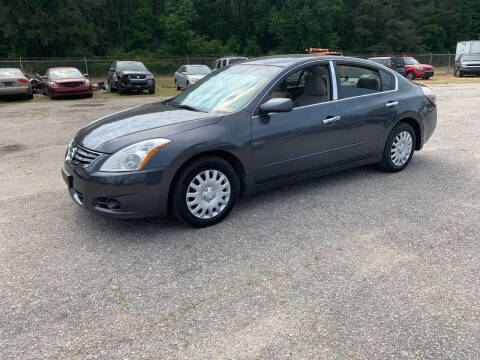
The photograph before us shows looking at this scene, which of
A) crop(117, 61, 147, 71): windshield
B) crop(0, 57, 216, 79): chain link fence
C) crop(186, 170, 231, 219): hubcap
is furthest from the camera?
crop(0, 57, 216, 79): chain link fence

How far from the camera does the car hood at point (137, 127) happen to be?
374 cm

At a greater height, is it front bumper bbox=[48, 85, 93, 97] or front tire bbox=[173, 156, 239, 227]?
front bumper bbox=[48, 85, 93, 97]

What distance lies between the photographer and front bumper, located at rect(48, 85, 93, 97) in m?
17.1

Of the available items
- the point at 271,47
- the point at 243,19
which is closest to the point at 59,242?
the point at 271,47

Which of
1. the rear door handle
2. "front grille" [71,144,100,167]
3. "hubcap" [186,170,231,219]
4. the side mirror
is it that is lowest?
"hubcap" [186,170,231,219]

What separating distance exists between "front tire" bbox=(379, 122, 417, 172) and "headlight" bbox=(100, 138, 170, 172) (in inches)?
128

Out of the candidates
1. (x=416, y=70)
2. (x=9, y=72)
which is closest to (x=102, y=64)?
(x=9, y=72)

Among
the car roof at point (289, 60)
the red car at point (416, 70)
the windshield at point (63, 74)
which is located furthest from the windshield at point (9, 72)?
the red car at point (416, 70)

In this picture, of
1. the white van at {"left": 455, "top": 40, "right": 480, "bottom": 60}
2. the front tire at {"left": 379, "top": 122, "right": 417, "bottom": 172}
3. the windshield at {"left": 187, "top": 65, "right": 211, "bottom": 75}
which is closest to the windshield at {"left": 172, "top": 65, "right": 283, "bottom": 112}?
the front tire at {"left": 379, "top": 122, "right": 417, "bottom": 172}

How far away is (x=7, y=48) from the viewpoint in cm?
4416

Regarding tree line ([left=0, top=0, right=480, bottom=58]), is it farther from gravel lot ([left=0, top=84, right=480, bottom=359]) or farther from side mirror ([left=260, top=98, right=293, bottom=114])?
gravel lot ([left=0, top=84, right=480, bottom=359])

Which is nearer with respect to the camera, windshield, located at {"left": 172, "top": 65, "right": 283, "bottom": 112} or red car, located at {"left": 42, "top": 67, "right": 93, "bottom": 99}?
windshield, located at {"left": 172, "top": 65, "right": 283, "bottom": 112}

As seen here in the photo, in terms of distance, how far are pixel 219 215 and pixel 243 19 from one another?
66.1 meters

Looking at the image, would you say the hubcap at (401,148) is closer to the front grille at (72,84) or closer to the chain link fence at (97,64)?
the front grille at (72,84)
